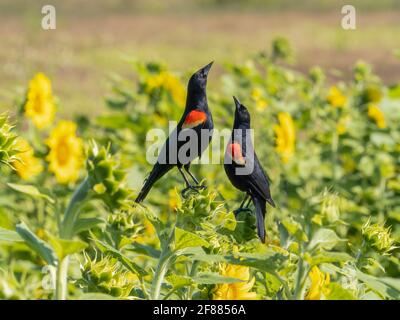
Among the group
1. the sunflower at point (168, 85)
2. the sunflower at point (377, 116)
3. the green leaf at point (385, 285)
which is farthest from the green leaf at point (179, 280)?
the sunflower at point (377, 116)

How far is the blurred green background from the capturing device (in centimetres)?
902

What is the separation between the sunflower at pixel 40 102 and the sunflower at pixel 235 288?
1.82m

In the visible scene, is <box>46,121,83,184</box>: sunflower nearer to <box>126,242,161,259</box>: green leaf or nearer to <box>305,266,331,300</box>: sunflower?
<box>126,242,161,259</box>: green leaf

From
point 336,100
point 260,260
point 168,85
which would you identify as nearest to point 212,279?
point 260,260

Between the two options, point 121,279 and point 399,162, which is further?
point 399,162

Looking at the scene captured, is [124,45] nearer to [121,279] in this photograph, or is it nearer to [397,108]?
[397,108]

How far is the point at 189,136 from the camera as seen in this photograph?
943 millimetres

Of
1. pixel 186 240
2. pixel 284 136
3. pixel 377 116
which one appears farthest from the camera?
pixel 377 116

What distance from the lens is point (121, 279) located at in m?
1.05

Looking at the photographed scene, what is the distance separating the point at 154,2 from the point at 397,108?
46.2 feet

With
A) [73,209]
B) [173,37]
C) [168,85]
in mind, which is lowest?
[73,209]

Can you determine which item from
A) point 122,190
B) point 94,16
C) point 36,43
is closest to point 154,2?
point 94,16

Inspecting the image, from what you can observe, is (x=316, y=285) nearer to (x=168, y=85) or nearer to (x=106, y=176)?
(x=106, y=176)

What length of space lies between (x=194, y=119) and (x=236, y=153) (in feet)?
0.26
